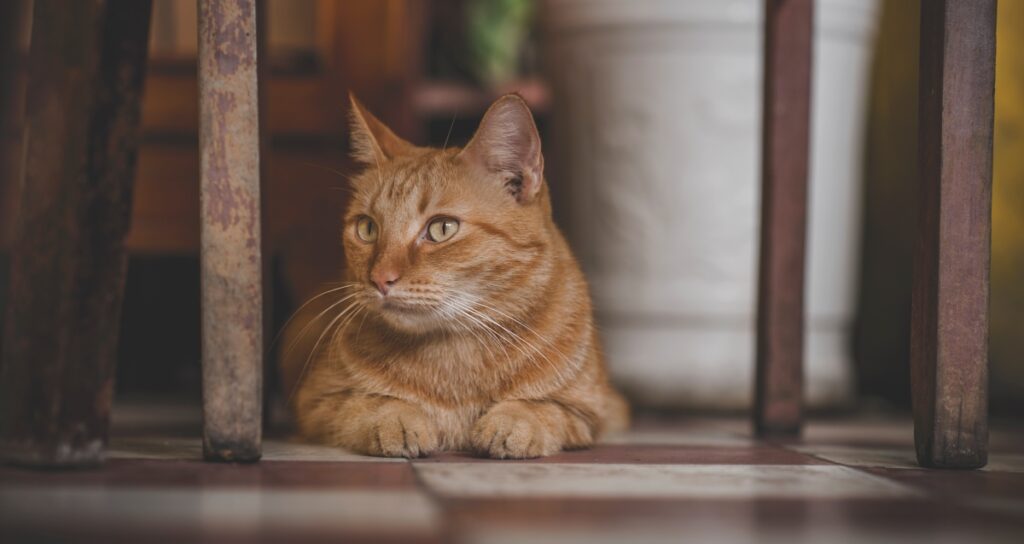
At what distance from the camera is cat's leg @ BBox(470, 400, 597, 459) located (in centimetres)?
150

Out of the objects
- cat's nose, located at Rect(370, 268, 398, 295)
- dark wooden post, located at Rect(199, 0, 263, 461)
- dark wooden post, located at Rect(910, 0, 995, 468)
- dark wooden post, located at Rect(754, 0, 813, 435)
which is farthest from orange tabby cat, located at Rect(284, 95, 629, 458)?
dark wooden post, located at Rect(910, 0, 995, 468)

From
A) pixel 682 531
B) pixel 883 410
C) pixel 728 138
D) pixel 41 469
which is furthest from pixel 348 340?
pixel 883 410

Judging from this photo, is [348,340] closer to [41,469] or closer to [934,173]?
[41,469]

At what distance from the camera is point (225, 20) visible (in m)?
1.29

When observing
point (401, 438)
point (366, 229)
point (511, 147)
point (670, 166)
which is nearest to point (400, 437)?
point (401, 438)

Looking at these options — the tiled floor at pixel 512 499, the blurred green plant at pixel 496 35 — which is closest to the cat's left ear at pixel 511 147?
the tiled floor at pixel 512 499

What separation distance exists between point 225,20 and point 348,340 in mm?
648

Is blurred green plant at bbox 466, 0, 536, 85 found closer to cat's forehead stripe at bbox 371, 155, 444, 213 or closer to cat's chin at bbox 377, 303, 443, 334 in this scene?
cat's forehead stripe at bbox 371, 155, 444, 213

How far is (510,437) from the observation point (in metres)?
1.49

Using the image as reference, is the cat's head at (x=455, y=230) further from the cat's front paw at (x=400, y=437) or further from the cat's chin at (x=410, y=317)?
the cat's front paw at (x=400, y=437)

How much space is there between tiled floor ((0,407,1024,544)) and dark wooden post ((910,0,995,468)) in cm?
10

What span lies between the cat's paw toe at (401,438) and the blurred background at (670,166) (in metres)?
1.14

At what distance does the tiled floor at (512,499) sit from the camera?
0.96 m

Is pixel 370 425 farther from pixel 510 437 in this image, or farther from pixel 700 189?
pixel 700 189
